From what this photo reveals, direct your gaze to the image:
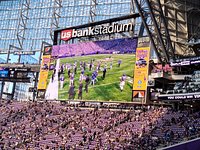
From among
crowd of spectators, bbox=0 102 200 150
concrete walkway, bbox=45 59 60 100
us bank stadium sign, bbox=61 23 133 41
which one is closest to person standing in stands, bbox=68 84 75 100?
crowd of spectators, bbox=0 102 200 150

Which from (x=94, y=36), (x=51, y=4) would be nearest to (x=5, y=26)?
(x=51, y=4)

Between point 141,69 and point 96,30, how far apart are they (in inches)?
371

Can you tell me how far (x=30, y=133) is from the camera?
41.2 meters

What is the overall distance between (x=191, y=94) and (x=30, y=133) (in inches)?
649

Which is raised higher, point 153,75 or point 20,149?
point 153,75

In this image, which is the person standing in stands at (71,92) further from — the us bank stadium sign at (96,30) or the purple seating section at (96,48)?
the us bank stadium sign at (96,30)

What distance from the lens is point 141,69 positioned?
139ft

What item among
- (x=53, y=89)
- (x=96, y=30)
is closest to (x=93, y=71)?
(x=96, y=30)

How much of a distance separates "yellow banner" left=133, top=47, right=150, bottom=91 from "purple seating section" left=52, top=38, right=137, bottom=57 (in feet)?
3.74

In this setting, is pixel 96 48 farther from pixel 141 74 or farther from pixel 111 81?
pixel 141 74

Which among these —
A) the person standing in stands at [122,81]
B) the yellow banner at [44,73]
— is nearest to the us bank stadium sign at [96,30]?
the yellow banner at [44,73]

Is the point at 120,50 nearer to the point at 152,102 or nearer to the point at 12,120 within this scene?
the point at 152,102

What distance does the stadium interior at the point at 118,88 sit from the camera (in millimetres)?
35750

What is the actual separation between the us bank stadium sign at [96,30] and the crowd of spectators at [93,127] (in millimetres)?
8971
